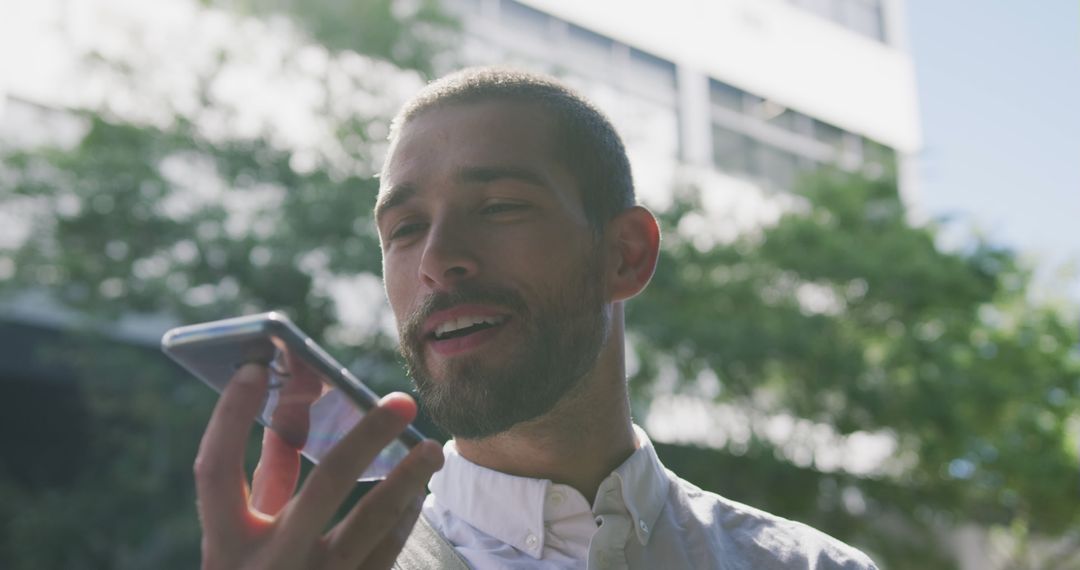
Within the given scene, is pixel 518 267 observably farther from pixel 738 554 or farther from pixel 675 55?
pixel 675 55

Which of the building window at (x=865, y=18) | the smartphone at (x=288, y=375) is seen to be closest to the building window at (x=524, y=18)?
the building window at (x=865, y=18)

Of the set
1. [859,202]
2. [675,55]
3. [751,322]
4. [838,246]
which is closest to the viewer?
[751,322]

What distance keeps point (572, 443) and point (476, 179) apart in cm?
48

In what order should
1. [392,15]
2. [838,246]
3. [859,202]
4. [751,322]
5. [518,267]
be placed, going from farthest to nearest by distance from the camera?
[859,202] → [838,246] → [751,322] → [392,15] → [518,267]

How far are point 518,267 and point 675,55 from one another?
16813 mm

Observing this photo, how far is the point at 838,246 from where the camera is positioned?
11766 millimetres

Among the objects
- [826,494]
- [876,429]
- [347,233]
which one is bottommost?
[826,494]

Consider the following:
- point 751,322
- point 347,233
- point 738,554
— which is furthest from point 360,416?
point 751,322

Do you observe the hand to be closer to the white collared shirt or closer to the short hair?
the white collared shirt

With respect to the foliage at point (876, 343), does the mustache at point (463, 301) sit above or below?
below

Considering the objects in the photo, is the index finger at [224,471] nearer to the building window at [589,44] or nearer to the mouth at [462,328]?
the mouth at [462,328]

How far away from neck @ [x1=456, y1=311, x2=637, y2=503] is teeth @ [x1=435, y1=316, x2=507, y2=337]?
8.1 inches

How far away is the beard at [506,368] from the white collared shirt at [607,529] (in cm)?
16

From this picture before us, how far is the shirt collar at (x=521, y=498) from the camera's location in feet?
5.53
